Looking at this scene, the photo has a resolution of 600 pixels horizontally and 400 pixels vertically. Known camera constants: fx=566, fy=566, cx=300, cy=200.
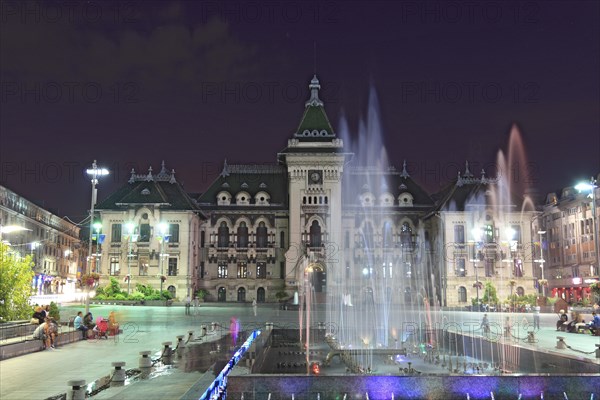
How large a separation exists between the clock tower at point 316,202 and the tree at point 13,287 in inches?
1781

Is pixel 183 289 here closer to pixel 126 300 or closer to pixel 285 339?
pixel 126 300

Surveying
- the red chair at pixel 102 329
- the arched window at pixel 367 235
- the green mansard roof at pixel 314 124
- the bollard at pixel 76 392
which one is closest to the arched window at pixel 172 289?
the green mansard roof at pixel 314 124

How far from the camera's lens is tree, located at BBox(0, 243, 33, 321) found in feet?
78.3

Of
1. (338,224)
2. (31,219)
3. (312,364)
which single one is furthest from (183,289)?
(312,364)

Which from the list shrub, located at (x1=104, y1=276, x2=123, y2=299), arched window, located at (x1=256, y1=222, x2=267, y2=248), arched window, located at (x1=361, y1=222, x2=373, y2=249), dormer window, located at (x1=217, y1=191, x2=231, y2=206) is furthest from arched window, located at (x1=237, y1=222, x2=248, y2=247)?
shrub, located at (x1=104, y1=276, x2=123, y2=299)

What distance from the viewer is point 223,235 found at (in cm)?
7400

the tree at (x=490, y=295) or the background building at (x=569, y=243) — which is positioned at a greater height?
the background building at (x=569, y=243)

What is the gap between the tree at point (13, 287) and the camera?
78.3ft

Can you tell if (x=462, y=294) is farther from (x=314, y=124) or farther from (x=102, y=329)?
(x=102, y=329)

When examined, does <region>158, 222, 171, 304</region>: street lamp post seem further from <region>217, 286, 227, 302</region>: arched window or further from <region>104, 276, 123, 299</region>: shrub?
<region>217, 286, 227, 302</region>: arched window

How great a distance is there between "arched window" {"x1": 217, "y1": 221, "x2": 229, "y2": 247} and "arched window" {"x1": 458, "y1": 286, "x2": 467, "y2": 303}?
97.1 feet

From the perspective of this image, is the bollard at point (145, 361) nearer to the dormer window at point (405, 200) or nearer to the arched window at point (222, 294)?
the arched window at point (222, 294)

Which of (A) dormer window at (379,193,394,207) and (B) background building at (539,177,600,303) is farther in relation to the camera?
(A) dormer window at (379,193,394,207)

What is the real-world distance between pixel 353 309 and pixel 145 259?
28036mm
